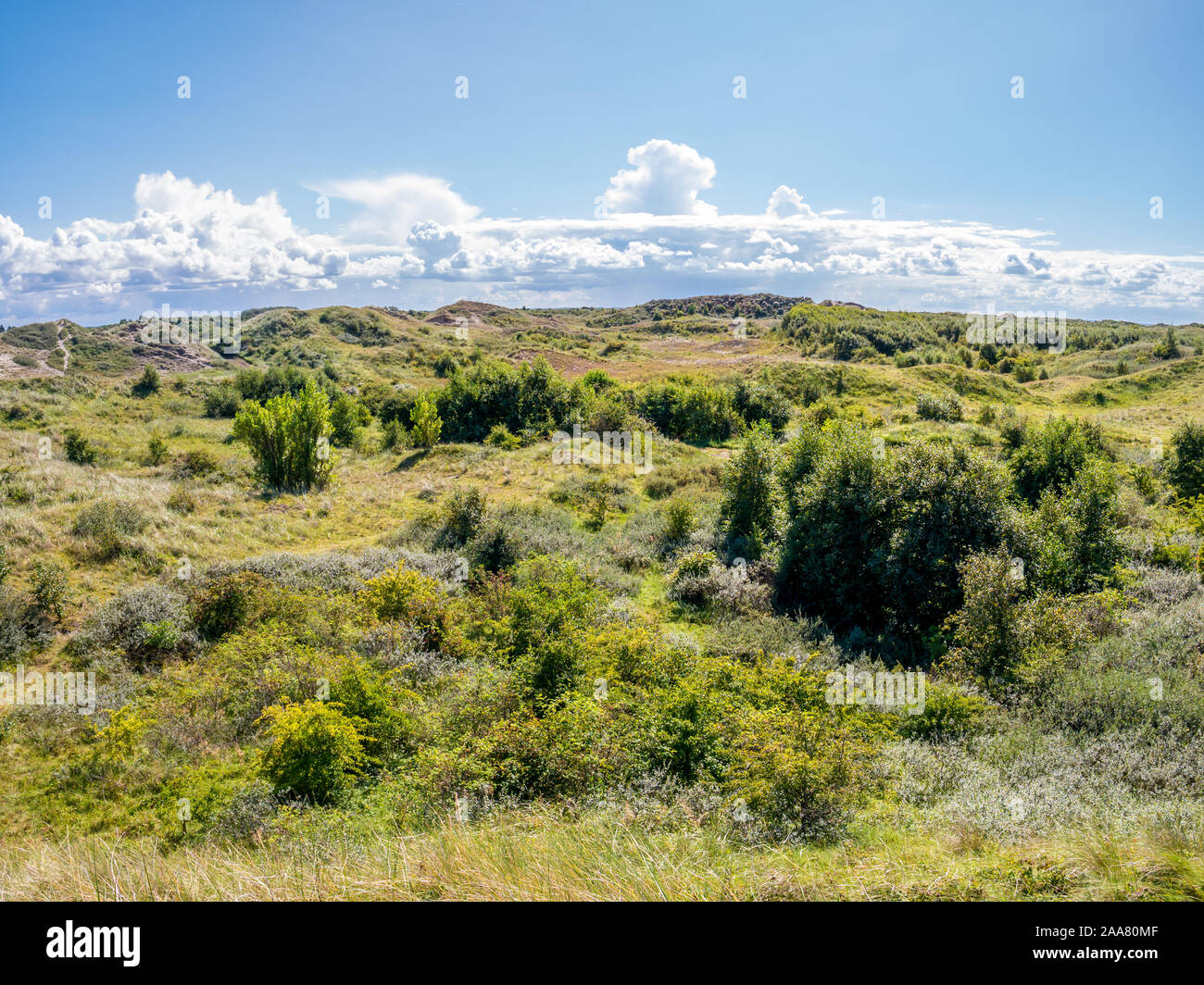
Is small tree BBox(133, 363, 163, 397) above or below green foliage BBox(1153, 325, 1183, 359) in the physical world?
below

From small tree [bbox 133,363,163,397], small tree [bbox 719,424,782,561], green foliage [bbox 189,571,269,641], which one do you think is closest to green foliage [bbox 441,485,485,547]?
green foliage [bbox 189,571,269,641]

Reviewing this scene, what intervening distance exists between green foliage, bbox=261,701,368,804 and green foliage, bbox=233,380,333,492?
15.8 metres

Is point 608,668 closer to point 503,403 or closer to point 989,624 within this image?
point 989,624

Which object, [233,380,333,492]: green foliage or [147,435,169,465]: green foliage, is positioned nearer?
[233,380,333,492]: green foliage

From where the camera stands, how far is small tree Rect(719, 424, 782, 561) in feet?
46.8

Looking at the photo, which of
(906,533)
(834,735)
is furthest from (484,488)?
(834,735)

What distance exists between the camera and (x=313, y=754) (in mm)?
6379

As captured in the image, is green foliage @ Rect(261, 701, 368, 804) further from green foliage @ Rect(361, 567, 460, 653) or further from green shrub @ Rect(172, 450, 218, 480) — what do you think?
green shrub @ Rect(172, 450, 218, 480)

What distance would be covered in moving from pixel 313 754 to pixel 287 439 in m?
16.8

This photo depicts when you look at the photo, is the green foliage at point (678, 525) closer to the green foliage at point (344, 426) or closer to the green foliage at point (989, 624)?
the green foliage at point (989, 624)

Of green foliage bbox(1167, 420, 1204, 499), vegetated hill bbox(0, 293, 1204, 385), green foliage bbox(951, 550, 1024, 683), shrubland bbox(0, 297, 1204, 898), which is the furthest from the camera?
vegetated hill bbox(0, 293, 1204, 385)

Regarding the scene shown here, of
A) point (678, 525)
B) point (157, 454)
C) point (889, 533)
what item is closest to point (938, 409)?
point (678, 525)

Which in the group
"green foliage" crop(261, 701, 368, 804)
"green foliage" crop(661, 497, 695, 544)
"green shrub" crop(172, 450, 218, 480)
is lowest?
"green foliage" crop(261, 701, 368, 804)

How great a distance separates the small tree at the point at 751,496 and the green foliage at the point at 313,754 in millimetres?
9685
